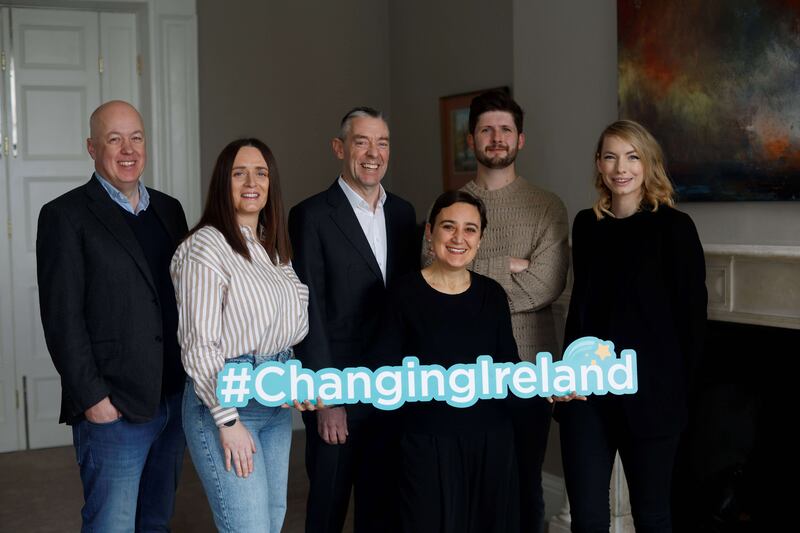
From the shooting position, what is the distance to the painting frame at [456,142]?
4.74 m

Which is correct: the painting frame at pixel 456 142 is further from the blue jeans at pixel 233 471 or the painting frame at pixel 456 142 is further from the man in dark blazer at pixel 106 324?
the blue jeans at pixel 233 471

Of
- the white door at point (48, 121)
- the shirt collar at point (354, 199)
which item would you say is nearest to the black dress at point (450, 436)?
the shirt collar at point (354, 199)

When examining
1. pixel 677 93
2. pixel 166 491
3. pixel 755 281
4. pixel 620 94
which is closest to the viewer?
pixel 166 491

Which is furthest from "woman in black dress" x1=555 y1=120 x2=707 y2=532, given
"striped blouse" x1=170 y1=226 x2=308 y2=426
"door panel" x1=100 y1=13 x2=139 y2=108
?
"door panel" x1=100 y1=13 x2=139 y2=108

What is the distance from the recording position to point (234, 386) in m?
2.02

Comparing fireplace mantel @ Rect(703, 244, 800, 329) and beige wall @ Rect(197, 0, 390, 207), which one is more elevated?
beige wall @ Rect(197, 0, 390, 207)

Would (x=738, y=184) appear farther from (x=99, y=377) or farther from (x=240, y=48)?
(x=240, y=48)

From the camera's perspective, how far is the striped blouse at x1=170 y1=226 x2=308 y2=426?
2027 mm

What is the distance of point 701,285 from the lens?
2.32m

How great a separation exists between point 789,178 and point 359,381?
4.69 ft

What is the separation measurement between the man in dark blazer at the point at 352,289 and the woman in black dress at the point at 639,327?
60 cm

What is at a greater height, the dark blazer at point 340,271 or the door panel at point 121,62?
the door panel at point 121,62

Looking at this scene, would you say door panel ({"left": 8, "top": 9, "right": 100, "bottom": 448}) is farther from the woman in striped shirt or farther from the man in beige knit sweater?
the woman in striped shirt

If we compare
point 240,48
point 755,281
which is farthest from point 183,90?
point 755,281
